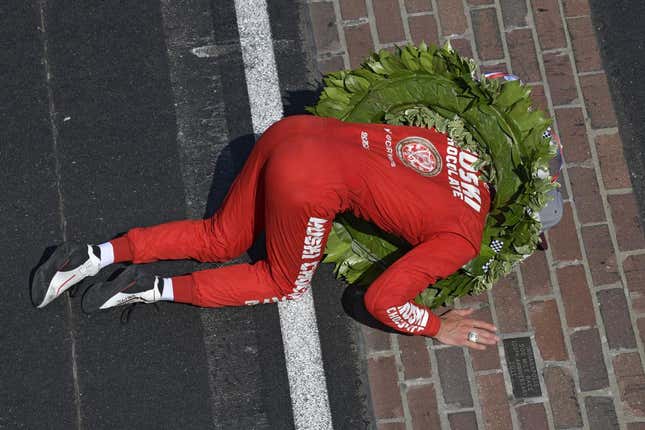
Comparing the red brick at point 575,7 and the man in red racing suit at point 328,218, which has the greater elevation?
the red brick at point 575,7

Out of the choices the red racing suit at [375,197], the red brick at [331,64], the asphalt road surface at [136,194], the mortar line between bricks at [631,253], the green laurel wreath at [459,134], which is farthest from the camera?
the red brick at [331,64]

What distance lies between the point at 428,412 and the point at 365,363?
0.52 meters

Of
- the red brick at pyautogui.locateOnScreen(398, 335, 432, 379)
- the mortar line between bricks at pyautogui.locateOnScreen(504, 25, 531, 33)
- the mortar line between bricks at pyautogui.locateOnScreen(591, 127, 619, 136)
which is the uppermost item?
the mortar line between bricks at pyautogui.locateOnScreen(504, 25, 531, 33)

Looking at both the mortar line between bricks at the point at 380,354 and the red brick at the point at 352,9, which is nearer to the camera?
the mortar line between bricks at the point at 380,354

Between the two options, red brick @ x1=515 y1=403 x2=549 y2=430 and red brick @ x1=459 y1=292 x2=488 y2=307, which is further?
red brick @ x1=459 y1=292 x2=488 y2=307

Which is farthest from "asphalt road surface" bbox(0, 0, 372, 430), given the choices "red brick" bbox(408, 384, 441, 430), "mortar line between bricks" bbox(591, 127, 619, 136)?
"mortar line between bricks" bbox(591, 127, 619, 136)

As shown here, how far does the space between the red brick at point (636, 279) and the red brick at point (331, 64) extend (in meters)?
2.47

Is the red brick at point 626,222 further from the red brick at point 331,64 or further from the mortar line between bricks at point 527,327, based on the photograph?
the red brick at point 331,64

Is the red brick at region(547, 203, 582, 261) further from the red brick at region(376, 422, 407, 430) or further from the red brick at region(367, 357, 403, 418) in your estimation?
the red brick at region(376, 422, 407, 430)

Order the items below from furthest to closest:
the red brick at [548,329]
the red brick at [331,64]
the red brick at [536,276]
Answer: the red brick at [331,64]
the red brick at [536,276]
the red brick at [548,329]

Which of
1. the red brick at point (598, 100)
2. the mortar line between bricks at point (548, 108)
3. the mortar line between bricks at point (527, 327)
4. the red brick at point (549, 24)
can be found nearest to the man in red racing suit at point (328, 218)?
the mortar line between bricks at point (527, 327)

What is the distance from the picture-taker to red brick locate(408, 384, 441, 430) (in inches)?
221

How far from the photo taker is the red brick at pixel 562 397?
18.6ft

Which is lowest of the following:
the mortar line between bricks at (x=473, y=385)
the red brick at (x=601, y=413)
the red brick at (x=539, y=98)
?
the red brick at (x=601, y=413)
